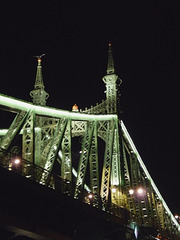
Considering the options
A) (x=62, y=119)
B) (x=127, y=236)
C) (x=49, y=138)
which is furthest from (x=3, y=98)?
(x=127, y=236)

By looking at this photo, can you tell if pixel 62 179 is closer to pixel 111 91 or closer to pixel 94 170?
pixel 94 170

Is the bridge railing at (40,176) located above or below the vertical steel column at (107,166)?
below

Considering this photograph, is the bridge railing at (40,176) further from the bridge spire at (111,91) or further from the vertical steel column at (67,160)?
the bridge spire at (111,91)

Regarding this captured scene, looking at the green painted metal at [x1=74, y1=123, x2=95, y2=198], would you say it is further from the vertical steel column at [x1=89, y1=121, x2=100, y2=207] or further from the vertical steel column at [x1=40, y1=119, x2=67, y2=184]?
the vertical steel column at [x1=40, y1=119, x2=67, y2=184]

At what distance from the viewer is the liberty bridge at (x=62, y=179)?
21891mm

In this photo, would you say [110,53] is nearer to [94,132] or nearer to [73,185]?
[94,132]

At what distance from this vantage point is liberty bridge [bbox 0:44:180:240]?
21.9 metres

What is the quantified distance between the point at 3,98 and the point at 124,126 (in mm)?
15873

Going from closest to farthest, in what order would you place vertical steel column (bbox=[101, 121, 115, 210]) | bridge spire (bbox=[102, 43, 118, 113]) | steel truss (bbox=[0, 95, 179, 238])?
steel truss (bbox=[0, 95, 179, 238]) < vertical steel column (bbox=[101, 121, 115, 210]) < bridge spire (bbox=[102, 43, 118, 113])

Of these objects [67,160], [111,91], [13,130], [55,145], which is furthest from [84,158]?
[111,91]

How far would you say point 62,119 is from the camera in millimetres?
31078

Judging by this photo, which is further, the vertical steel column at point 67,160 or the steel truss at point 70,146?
the vertical steel column at point 67,160

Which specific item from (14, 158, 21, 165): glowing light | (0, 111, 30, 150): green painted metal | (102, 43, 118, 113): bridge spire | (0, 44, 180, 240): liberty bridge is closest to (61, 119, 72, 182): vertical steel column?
(0, 44, 180, 240): liberty bridge

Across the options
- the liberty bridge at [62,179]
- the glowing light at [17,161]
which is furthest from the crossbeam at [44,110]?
the glowing light at [17,161]
